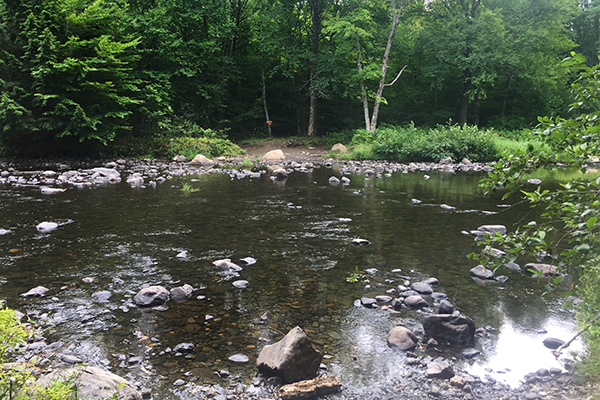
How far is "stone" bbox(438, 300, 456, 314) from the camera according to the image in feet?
13.8

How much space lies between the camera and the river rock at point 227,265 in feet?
18.2

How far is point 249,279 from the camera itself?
Result: 17.2 ft

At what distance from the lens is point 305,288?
4973 mm

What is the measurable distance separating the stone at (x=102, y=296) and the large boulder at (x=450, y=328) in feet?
11.8

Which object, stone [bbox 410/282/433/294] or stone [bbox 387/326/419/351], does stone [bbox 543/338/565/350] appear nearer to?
stone [bbox 387/326/419/351]

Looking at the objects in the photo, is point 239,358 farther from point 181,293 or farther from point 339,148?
point 339,148

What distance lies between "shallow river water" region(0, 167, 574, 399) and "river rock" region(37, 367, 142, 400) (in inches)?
11.5

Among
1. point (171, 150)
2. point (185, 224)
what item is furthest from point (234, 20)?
point (185, 224)

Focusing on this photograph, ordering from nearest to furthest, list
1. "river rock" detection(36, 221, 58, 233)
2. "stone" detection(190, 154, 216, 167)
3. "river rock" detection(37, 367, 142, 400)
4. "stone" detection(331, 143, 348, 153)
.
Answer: "river rock" detection(37, 367, 142, 400)
"river rock" detection(36, 221, 58, 233)
"stone" detection(190, 154, 216, 167)
"stone" detection(331, 143, 348, 153)

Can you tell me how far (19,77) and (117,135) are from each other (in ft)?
15.7

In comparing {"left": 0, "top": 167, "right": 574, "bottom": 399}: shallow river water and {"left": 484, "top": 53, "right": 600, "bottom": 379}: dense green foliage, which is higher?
{"left": 484, "top": 53, "right": 600, "bottom": 379}: dense green foliage

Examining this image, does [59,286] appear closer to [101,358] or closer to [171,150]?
[101,358]

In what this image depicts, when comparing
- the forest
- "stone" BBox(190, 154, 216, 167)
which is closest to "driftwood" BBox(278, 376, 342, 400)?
the forest

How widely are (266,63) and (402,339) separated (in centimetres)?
2916
